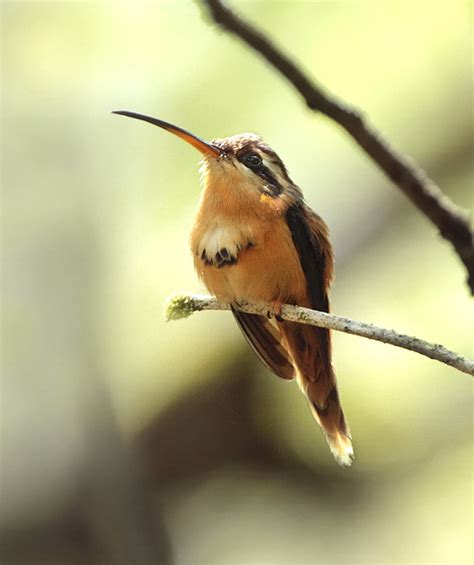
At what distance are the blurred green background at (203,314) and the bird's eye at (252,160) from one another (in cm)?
389

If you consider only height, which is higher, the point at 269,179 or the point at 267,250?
the point at 269,179

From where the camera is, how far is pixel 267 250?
4.00 meters

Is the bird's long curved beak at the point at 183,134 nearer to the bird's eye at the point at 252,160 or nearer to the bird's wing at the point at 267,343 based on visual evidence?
the bird's eye at the point at 252,160

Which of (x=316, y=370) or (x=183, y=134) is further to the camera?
(x=316, y=370)

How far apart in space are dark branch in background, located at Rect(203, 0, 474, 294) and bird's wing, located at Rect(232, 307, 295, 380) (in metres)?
2.08

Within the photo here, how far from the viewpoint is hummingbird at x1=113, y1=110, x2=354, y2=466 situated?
13.0 feet

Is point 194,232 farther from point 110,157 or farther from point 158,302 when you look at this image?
point 110,157

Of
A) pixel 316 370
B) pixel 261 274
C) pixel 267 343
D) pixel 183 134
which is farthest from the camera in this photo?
pixel 267 343

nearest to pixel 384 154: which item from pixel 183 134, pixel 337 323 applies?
pixel 337 323

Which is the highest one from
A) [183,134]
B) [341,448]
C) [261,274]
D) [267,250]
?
[183,134]

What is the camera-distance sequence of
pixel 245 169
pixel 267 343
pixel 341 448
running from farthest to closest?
pixel 267 343
pixel 245 169
pixel 341 448

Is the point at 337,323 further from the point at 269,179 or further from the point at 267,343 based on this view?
the point at 267,343

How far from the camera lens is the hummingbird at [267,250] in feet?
13.0

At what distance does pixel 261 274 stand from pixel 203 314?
5.03 m
